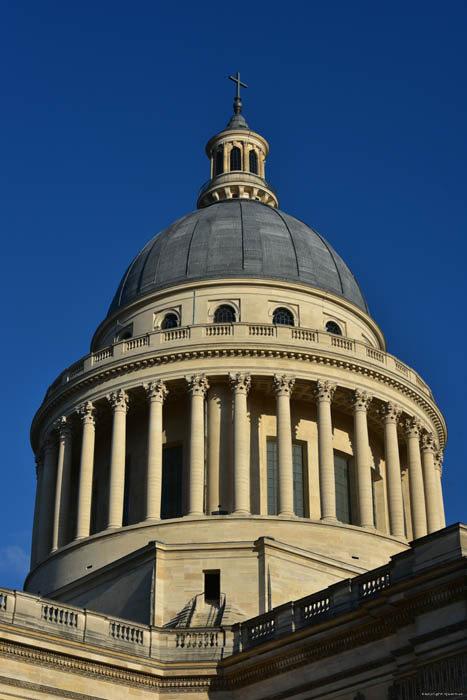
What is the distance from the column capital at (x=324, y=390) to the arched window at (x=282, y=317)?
487 cm

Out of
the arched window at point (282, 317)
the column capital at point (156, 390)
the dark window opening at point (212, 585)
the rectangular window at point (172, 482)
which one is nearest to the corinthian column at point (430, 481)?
the arched window at point (282, 317)

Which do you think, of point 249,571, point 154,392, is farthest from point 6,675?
point 154,392

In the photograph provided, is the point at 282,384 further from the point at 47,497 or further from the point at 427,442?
the point at 47,497

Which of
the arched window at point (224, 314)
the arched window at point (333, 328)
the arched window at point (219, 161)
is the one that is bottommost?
the arched window at point (224, 314)

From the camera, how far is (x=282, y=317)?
5731 cm

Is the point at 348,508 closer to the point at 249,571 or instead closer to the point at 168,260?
the point at 249,571

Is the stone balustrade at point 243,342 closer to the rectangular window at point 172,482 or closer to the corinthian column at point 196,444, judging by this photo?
the corinthian column at point 196,444

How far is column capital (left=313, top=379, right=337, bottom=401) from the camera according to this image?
5291cm

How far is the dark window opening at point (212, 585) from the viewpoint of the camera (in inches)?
1829

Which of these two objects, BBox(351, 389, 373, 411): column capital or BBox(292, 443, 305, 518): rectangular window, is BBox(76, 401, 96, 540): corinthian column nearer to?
BBox(292, 443, 305, 518): rectangular window

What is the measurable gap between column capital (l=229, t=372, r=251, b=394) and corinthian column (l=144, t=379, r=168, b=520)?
127 inches

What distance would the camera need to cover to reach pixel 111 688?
37625mm

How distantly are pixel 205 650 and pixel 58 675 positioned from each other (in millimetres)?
5637

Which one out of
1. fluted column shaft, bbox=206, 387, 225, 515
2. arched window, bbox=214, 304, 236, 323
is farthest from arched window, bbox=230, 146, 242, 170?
fluted column shaft, bbox=206, 387, 225, 515
